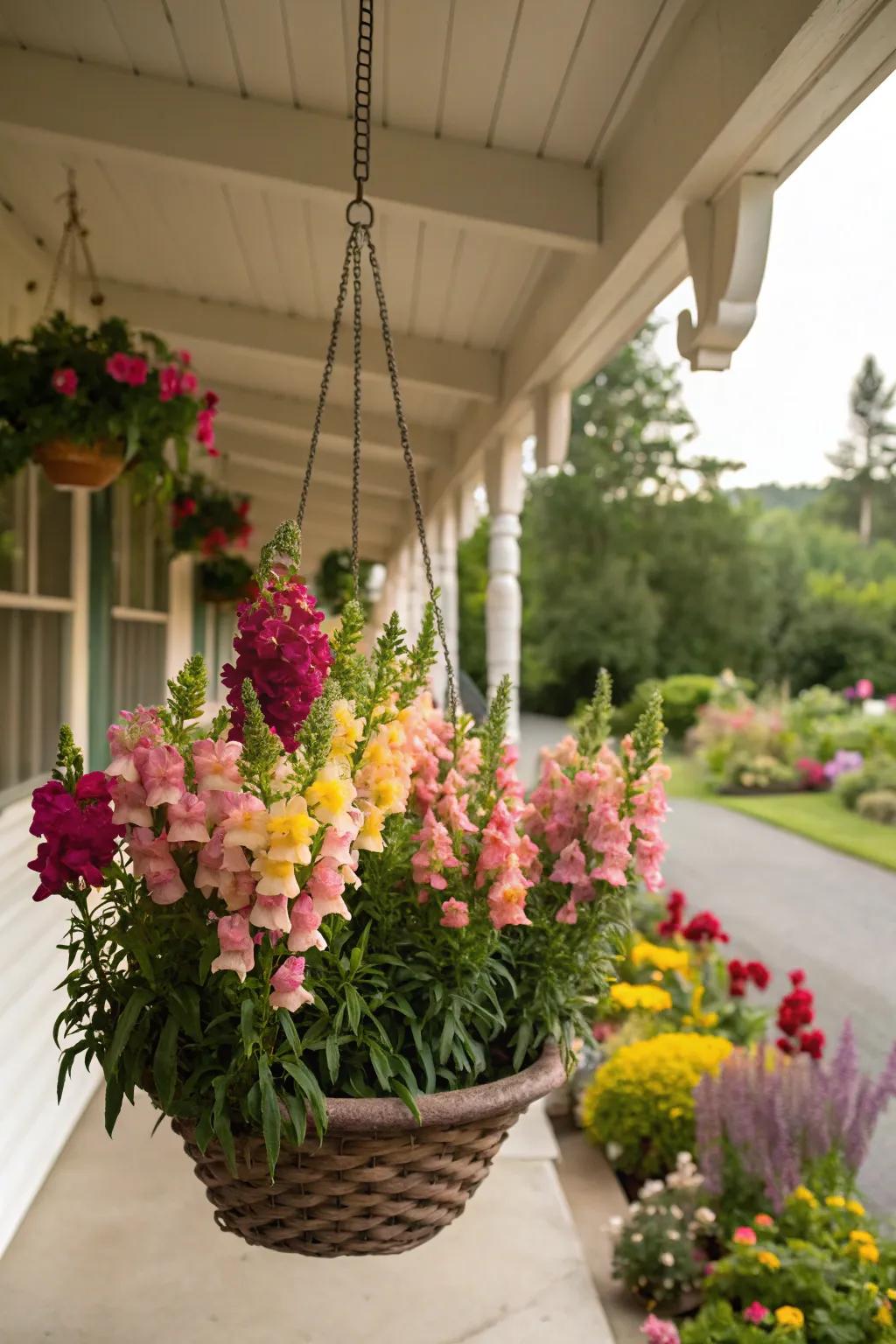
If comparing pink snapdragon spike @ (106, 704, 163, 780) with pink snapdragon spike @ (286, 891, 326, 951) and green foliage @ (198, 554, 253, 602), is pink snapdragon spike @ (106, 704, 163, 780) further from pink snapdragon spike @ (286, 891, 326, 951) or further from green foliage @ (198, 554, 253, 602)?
green foliage @ (198, 554, 253, 602)

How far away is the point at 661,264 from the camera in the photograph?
7.64ft

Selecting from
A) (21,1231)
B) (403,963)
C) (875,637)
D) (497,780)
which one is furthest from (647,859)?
(875,637)

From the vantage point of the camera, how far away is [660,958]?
3.84 m

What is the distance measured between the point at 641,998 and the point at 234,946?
2736 mm

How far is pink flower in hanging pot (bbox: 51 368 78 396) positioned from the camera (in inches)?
103

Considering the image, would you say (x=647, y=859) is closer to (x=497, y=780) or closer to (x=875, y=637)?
(x=497, y=780)

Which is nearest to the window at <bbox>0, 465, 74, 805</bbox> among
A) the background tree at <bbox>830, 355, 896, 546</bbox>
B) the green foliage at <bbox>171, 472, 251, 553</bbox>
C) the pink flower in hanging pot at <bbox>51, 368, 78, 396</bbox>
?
the pink flower in hanging pot at <bbox>51, 368, 78, 396</bbox>

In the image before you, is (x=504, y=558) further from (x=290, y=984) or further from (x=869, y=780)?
(x=869, y=780)

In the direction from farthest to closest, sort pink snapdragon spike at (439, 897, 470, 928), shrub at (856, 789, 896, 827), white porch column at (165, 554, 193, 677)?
shrub at (856, 789, 896, 827) < white porch column at (165, 554, 193, 677) < pink snapdragon spike at (439, 897, 470, 928)

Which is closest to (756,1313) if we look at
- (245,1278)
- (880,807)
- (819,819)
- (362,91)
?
(245,1278)

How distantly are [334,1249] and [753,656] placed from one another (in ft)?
72.1

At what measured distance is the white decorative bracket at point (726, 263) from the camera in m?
1.81

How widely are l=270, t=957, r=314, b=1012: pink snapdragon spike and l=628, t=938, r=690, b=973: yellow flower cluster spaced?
2833 millimetres

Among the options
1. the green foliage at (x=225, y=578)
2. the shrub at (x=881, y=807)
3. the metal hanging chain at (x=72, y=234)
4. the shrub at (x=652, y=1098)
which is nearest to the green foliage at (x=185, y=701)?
the metal hanging chain at (x=72, y=234)
